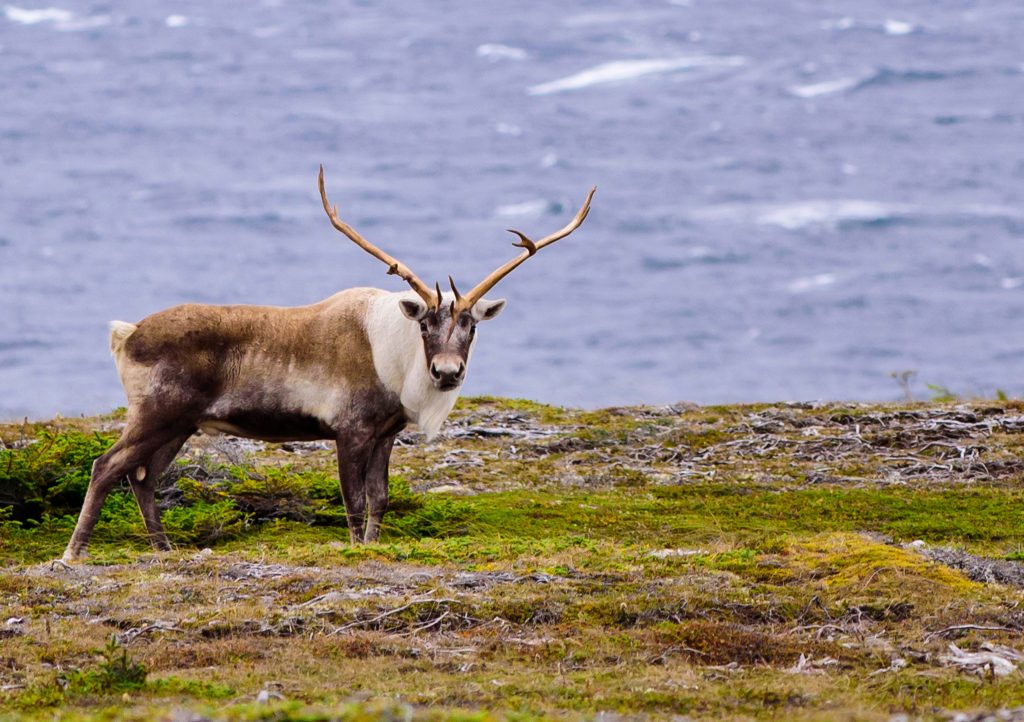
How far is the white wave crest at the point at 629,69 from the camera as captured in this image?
181750 millimetres

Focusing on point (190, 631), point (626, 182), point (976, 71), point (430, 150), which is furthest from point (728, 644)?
point (976, 71)

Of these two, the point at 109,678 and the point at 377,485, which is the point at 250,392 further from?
the point at 109,678

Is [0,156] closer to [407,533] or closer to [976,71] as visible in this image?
[976,71]

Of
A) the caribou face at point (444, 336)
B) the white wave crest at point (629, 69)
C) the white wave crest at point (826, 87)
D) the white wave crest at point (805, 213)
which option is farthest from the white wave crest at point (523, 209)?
the caribou face at point (444, 336)

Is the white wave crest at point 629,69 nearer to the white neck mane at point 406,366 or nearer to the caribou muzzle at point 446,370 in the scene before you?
the white neck mane at point 406,366

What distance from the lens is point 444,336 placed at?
14.2 meters

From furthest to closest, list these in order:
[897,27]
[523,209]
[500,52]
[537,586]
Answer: [500,52] → [897,27] → [523,209] → [537,586]

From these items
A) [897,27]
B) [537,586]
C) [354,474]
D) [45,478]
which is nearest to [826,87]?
[897,27]

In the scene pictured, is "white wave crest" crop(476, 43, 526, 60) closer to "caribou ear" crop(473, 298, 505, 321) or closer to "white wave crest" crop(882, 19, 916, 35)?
"white wave crest" crop(882, 19, 916, 35)

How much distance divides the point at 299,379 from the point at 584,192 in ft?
407

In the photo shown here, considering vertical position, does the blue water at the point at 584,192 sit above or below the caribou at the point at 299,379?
below

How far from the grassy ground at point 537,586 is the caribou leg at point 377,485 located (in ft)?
0.85

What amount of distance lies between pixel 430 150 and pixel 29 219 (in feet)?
123

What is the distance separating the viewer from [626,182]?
147000mm
